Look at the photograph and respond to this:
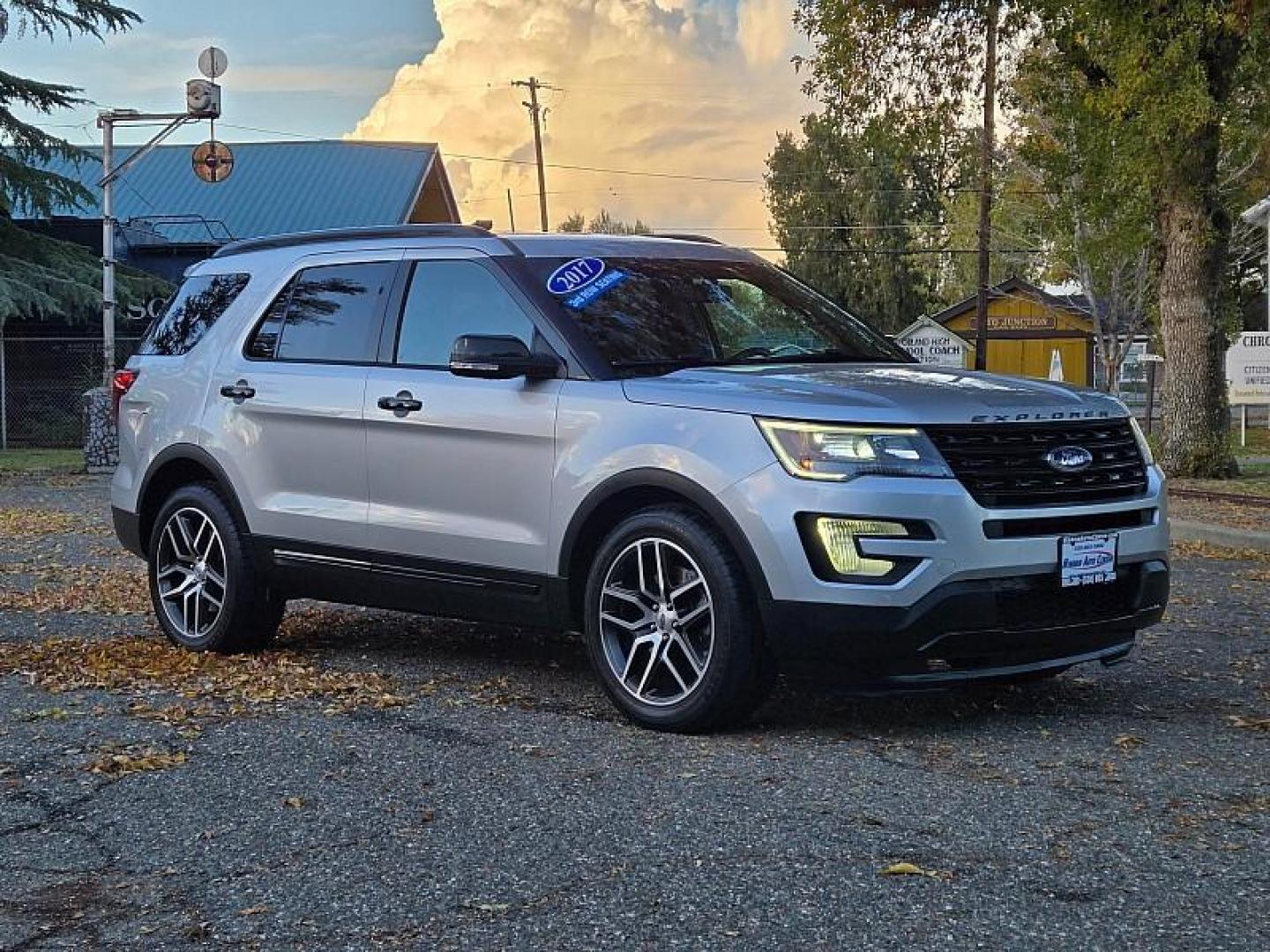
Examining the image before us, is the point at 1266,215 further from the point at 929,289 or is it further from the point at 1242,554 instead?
the point at 929,289

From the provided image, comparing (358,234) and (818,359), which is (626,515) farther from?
(358,234)

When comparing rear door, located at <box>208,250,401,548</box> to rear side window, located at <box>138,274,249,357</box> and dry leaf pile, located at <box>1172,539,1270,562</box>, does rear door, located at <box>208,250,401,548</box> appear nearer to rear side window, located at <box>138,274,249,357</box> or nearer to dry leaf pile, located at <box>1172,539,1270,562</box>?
rear side window, located at <box>138,274,249,357</box>

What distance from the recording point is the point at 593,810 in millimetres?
4668

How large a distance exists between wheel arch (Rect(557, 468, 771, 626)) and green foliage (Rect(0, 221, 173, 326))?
70.9 feet

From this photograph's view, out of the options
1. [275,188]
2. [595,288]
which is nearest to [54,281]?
[275,188]

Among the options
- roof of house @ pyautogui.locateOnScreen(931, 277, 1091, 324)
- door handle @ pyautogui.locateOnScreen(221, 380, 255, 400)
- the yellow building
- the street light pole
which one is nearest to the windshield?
door handle @ pyautogui.locateOnScreen(221, 380, 255, 400)

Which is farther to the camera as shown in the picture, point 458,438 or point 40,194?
point 40,194

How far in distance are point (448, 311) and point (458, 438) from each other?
1.95 feet

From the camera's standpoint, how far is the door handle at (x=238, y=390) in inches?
284

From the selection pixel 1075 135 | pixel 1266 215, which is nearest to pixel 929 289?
pixel 1266 215

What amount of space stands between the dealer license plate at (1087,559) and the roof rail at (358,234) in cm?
258

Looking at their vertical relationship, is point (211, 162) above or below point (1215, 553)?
above

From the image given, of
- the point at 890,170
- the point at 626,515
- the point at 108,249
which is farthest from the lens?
the point at 890,170

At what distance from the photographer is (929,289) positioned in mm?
75500
